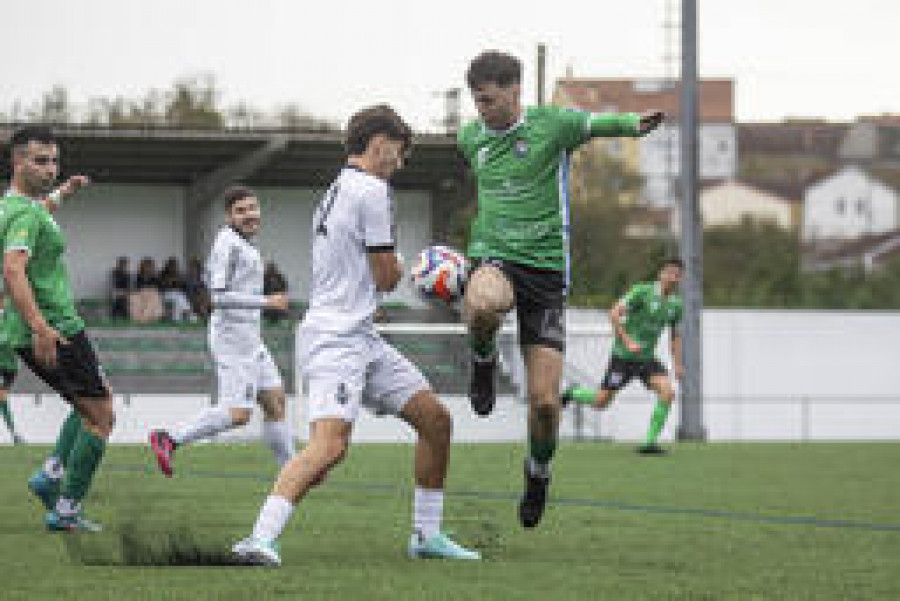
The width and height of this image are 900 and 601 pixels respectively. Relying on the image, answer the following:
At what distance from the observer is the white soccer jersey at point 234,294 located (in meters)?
13.4

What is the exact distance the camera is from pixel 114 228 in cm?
3734

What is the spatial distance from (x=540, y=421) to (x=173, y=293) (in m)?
25.6

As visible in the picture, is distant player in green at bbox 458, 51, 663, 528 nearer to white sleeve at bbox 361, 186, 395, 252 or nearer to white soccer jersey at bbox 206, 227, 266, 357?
white sleeve at bbox 361, 186, 395, 252

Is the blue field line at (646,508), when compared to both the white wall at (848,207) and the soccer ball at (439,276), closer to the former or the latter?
the soccer ball at (439,276)

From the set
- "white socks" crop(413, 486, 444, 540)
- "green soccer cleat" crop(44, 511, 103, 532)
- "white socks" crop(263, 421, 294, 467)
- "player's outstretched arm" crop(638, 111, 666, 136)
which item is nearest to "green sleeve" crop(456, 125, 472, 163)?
"player's outstretched arm" crop(638, 111, 666, 136)

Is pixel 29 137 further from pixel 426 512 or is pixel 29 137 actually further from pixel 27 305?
pixel 426 512

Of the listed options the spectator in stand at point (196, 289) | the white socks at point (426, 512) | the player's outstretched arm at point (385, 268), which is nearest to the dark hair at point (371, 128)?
the player's outstretched arm at point (385, 268)

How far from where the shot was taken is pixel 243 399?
44.7ft

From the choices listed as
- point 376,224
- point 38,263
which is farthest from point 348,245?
point 38,263

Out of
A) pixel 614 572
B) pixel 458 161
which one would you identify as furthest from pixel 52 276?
pixel 458 161

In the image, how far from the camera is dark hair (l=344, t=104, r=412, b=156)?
7.91m

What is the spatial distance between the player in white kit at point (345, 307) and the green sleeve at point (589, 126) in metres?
1.18

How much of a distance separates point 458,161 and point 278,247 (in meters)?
4.63

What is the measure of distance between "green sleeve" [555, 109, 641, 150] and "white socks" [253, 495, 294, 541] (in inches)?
94.1
